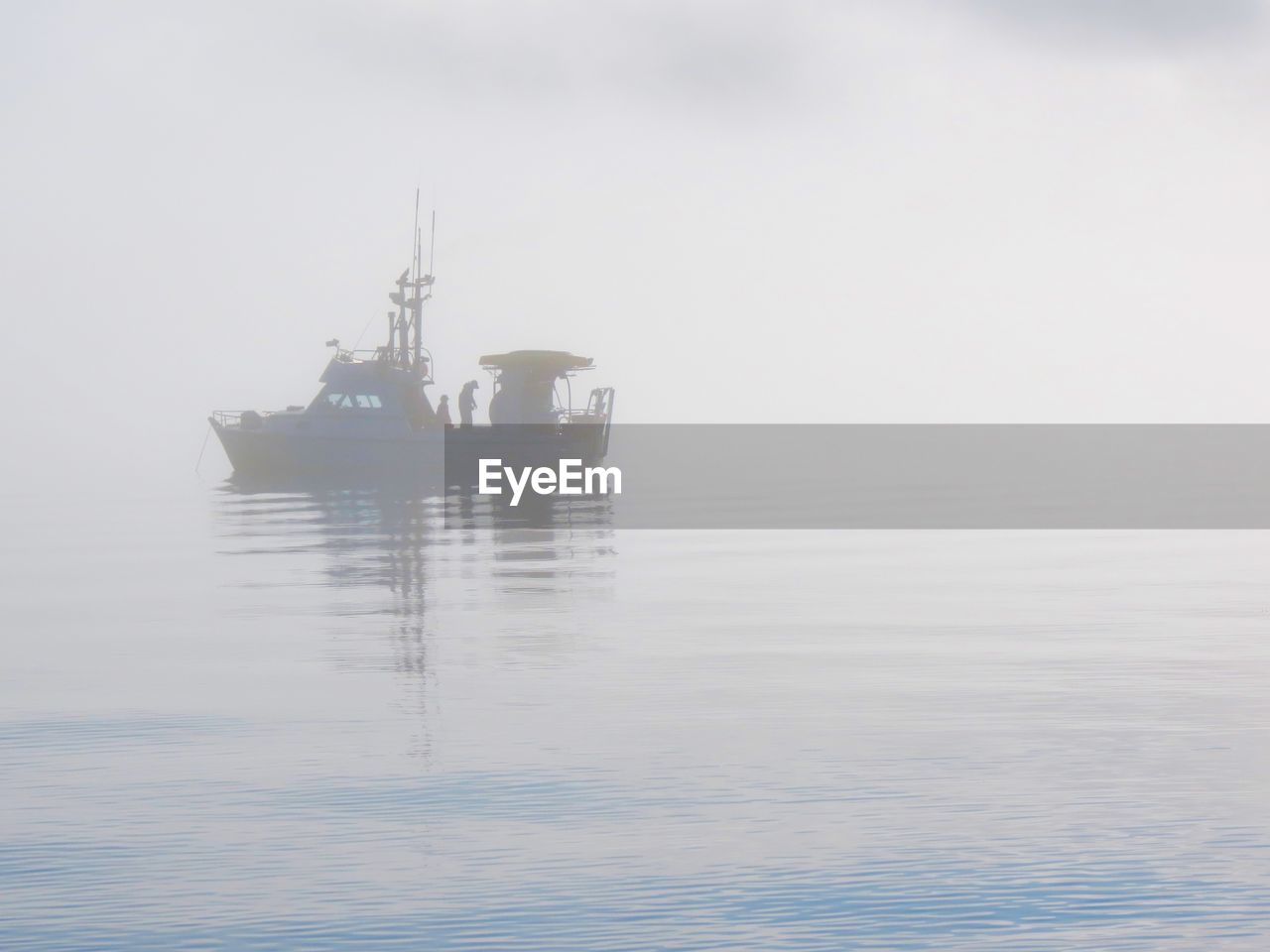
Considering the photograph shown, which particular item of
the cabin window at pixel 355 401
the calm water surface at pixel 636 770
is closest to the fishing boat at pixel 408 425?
the cabin window at pixel 355 401

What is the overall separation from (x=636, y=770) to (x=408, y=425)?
5627 cm

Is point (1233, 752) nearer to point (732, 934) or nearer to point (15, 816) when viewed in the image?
point (732, 934)

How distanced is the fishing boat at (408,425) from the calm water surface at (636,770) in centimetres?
4341

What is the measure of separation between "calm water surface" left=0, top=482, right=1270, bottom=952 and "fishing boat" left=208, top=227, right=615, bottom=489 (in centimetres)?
4341

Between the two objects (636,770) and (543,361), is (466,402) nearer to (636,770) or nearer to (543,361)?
(543,361)

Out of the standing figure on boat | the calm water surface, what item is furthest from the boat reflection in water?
the standing figure on boat

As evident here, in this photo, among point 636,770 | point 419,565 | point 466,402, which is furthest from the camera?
point 466,402

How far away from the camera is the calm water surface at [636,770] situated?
23.5 feet

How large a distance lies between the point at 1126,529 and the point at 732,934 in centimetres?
3054

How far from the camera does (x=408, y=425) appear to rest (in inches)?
2574

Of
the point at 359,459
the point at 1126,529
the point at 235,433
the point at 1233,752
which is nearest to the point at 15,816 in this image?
the point at 1233,752

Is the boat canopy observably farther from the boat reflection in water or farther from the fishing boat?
the boat reflection in water

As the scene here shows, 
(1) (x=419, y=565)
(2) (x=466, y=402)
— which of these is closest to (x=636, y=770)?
(1) (x=419, y=565)

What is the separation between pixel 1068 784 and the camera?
954 cm
